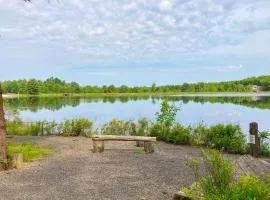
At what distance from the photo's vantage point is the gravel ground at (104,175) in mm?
7476

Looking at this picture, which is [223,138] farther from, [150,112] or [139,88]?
[139,88]

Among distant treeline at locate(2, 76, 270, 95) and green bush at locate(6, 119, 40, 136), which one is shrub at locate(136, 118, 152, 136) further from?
distant treeline at locate(2, 76, 270, 95)

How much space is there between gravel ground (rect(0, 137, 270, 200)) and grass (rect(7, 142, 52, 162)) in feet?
1.16

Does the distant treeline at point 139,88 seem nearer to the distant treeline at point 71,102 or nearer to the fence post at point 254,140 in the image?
the distant treeline at point 71,102

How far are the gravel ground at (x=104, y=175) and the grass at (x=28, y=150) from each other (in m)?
0.35

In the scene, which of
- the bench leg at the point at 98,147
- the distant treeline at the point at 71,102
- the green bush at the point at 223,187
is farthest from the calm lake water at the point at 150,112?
the green bush at the point at 223,187

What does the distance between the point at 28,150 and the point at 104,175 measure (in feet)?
13.7

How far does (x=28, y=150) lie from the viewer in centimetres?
1234

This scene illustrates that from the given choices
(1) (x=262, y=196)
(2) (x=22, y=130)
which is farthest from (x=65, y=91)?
(1) (x=262, y=196)

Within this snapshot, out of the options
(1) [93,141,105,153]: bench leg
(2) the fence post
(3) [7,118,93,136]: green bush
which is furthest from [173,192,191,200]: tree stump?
(3) [7,118,93,136]: green bush

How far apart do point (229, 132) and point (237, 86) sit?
9543 cm

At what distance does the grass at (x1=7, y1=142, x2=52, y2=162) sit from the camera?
444 inches

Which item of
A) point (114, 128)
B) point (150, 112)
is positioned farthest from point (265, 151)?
point (150, 112)

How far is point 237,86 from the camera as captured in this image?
106 metres
